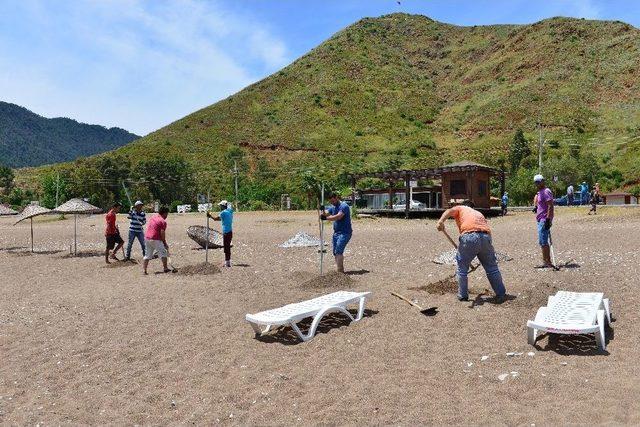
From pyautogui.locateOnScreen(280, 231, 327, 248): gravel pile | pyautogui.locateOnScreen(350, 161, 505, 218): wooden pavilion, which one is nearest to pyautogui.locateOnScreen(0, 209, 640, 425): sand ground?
pyautogui.locateOnScreen(280, 231, 327, 248): gravel pile

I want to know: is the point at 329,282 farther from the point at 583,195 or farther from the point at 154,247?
the point at 583,195

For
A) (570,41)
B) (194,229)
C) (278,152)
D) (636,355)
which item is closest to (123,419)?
(636,355)

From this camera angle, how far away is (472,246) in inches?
314

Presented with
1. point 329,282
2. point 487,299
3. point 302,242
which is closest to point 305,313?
point 487,299

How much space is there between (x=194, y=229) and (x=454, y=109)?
87638 mm

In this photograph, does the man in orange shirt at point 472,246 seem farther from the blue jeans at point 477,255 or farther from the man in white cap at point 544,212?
the man in white cap at point 544,212

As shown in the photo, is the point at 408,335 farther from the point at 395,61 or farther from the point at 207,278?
the point at 395,61

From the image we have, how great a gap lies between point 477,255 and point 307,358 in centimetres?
307

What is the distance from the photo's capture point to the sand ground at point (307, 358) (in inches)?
198

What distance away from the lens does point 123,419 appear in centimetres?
→ 516

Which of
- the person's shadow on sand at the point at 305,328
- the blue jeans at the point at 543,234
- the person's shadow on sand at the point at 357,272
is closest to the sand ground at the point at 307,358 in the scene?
the person's shadow on sand at the point at 305,328

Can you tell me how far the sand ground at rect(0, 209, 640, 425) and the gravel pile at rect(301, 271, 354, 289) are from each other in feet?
0.57

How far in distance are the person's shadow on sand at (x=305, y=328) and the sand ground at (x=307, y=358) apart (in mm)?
39

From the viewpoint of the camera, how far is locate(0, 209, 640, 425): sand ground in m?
5.02
